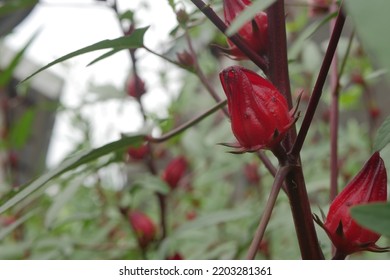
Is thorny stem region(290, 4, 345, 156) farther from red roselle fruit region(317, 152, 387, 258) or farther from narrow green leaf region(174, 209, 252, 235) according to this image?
narrow green leaf region(174, 209, 252, 235)

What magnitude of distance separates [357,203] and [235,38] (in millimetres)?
144

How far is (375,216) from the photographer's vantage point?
291 mm

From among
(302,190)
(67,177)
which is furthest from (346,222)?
(67,177)

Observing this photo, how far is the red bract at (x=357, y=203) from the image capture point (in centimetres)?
40

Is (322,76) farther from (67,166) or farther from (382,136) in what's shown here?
(67,166)

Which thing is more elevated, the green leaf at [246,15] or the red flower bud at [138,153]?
the red flower bud at [138,153]

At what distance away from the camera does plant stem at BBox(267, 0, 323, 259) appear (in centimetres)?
41

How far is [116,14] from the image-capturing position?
0.74 meters

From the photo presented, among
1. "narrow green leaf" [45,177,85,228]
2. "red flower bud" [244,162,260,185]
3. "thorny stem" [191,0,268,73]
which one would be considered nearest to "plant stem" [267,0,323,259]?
"thorny stem" [191,0,268,73]

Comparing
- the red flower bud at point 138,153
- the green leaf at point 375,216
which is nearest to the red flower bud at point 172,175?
the red flower bud at point 138,153

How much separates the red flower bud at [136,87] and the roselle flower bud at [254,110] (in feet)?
1.51

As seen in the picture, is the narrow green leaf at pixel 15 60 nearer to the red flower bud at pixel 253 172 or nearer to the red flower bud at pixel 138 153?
the red flower bud at pixel 138 153

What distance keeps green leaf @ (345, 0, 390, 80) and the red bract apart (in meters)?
0.22

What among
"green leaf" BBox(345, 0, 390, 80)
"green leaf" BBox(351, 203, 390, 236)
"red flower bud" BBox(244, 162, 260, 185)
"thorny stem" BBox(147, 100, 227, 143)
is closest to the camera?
"green leaf" BBox(345, 0, 390, 80)
